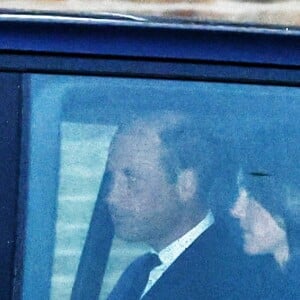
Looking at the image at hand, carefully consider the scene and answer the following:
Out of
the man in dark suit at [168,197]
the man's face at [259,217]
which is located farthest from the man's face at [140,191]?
the man's face at [259,217]

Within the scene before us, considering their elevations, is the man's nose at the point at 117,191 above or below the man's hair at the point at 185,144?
below

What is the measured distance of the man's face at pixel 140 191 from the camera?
2.21 m

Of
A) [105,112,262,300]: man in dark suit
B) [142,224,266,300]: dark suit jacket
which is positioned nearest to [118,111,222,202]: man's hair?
[105,112,262,300]: man in dark suit

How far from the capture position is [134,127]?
87.5 inches

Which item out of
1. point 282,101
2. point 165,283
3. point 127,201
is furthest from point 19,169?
point 282,101

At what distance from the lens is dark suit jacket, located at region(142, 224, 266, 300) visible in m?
2.18

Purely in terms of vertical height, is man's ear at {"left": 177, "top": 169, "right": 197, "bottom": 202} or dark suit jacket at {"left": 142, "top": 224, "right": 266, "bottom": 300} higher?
man's ear at {"left": 177, "top": 169, "right": 197, "bottom": 202}

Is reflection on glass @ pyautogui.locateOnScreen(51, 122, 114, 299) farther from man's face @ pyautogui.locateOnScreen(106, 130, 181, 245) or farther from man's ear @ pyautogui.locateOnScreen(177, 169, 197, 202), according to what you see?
man's ear @ pyautogui.locateOnScreen(177, 169, 197, 202)

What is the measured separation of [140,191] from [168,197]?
0.05 meters

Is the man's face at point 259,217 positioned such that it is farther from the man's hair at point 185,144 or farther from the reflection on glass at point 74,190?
the reflection on glass at point 74,190

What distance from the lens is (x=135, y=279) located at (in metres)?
2.20

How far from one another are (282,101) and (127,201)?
0.36 metres

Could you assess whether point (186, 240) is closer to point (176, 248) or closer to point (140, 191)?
point (176, 248)

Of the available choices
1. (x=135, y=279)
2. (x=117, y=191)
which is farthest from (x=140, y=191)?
(x=135, y=279)
